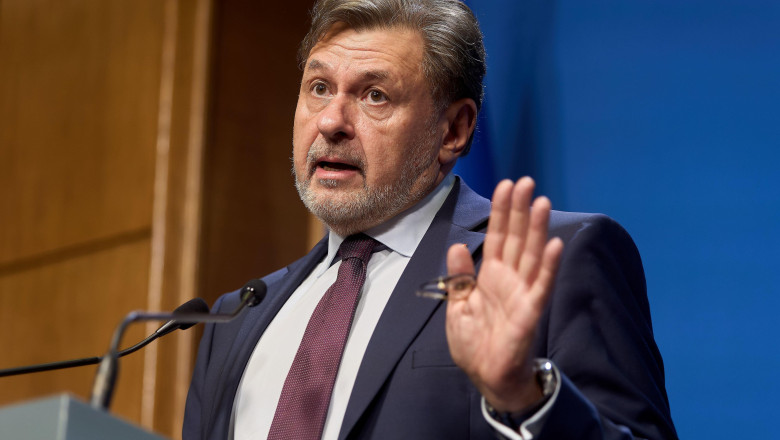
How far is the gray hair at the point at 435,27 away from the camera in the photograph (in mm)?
2178

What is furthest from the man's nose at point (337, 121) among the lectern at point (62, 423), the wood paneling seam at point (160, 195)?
the wood paneling seam at point (160, 195)

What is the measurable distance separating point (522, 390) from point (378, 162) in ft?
2.83

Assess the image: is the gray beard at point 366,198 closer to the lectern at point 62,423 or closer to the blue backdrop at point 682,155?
the blue backdrop at point 682,155

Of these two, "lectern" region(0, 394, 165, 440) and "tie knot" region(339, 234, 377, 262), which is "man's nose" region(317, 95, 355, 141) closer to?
"tie knot" region(339, 234, 377, 262)

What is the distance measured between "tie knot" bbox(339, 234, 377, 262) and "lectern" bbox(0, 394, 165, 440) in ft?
3.39

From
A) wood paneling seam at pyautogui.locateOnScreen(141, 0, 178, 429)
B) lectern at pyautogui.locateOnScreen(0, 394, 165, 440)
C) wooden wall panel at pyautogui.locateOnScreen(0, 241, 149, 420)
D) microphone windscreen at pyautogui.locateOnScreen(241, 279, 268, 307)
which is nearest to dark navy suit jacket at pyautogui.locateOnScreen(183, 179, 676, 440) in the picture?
microphone windscreen at pyautogui.locateOnScreen(241, 279, 268, 307)


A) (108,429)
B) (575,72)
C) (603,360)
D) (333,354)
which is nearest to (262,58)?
(575,72)

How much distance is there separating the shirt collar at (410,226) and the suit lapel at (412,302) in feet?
0.20

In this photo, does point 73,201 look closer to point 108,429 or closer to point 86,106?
point 86,106

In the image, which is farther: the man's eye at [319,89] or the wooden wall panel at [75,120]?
the wooden wall panel at [75,120]

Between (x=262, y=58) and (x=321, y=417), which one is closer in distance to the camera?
(x=321, y=417)

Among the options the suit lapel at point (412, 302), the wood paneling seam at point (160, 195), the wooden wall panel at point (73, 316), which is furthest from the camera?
the wooden wall panel at point (73, 316)

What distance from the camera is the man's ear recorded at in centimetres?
222

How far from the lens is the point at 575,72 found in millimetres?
2434
